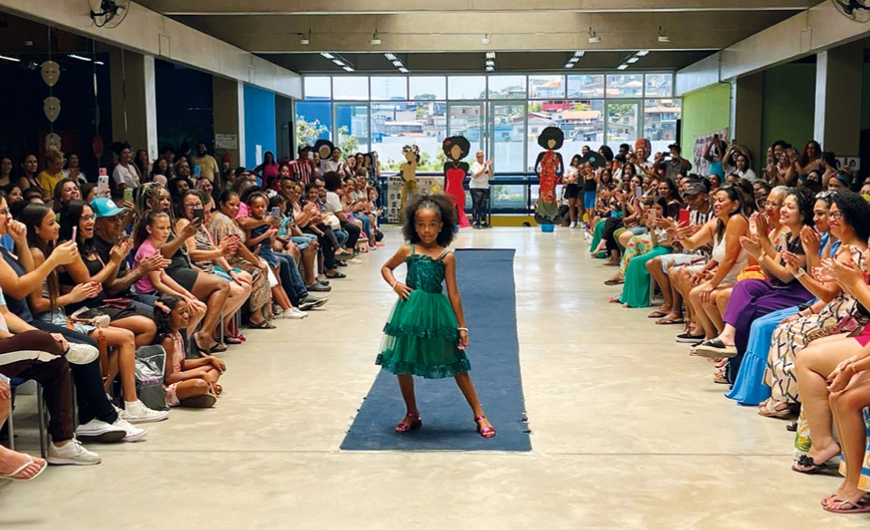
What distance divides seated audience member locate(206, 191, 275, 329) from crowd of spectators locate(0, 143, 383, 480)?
11 millimetres

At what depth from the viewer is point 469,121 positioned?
24.8 meters

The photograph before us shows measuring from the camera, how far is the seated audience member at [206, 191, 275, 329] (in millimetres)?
7531

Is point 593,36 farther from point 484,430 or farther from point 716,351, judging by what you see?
point 484,430

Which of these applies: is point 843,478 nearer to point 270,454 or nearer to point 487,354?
point 270,454

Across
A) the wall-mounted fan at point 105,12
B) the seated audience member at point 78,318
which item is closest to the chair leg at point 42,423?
the seated audience member at point 78,318

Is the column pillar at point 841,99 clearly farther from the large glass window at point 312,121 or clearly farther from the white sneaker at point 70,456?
the large glass window at point 312,121

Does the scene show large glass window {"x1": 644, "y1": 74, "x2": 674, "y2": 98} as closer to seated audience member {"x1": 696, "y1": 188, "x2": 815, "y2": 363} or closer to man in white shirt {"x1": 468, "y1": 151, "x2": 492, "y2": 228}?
man in white shirt {"x1": 468, "y1": 151, "x2": 492, "y2": 228}

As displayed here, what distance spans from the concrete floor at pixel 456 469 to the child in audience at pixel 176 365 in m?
0.10

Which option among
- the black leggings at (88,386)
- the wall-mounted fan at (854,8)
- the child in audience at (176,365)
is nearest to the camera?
the black leggings at (88,386)

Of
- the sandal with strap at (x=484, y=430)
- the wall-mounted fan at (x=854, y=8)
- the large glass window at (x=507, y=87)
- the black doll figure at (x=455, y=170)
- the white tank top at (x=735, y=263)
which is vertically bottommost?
the sandal with strap at (x=484, y=430)

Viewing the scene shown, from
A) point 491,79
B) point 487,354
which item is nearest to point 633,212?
point 487,354

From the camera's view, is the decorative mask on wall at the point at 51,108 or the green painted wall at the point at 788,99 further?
the green painted wall at the point at 788,99

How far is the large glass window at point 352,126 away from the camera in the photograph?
81.8 ft

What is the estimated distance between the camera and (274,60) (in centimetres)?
2105
